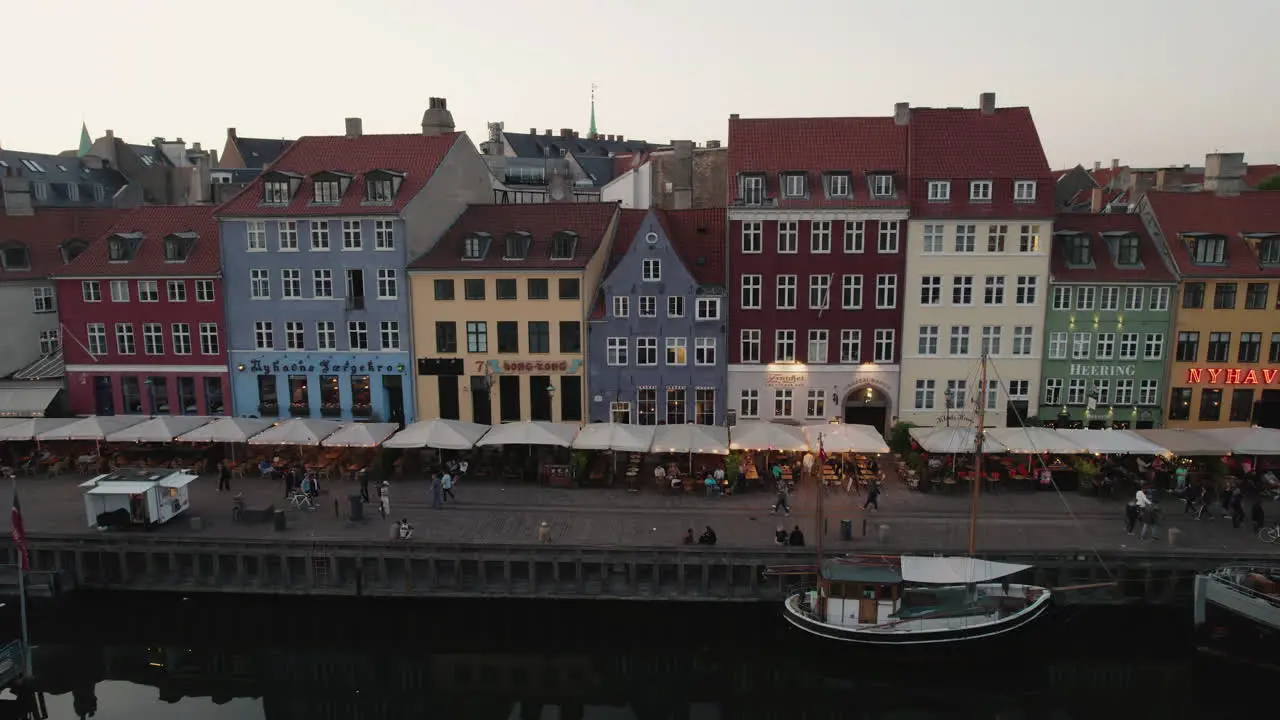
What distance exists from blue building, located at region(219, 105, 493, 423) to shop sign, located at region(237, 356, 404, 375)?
6cm

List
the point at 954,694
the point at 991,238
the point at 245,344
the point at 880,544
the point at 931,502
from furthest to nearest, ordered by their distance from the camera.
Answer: the point at 245,344
the point at 991,238
the point at 931,502
the point at 880,544
the point at 954,694

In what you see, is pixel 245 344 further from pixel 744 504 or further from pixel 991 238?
pixel 991 238

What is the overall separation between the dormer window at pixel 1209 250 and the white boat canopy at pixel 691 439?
89.4 feet

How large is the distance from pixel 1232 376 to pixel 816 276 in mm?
22700

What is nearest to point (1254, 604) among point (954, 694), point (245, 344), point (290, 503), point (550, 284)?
point (954, 694)

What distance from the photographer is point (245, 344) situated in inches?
2000

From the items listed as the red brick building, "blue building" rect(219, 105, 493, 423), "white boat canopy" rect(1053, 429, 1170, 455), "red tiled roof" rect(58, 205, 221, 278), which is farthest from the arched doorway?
"red tiled roof" rect(58, 205, 221, 278)

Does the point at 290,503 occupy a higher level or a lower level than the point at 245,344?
lower

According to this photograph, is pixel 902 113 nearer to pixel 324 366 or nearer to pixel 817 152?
pixel 817 152

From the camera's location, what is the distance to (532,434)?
143 ft

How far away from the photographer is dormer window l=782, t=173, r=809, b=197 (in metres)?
47.6

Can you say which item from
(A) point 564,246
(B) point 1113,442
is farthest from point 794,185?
(B) point 1113,442

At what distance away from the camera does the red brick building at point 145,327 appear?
50969 millimetres

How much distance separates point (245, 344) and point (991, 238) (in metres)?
42.1
